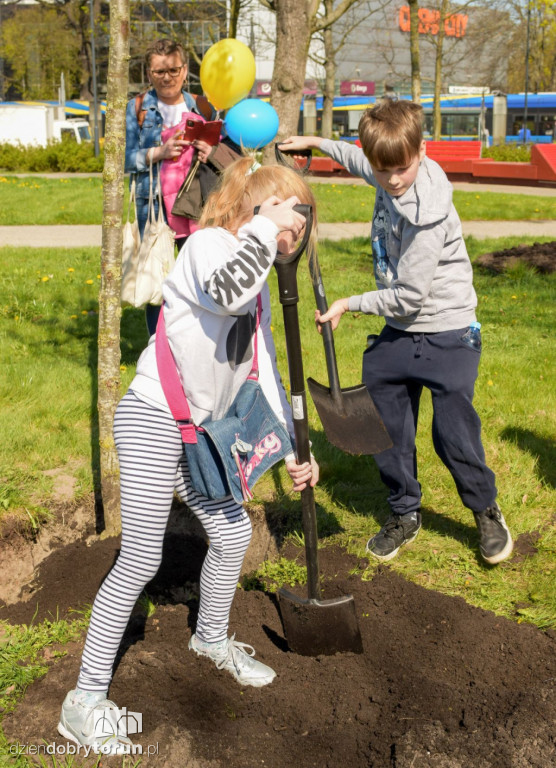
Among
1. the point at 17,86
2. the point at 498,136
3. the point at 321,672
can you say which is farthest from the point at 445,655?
the point at 17,86

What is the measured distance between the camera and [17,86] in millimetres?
55156

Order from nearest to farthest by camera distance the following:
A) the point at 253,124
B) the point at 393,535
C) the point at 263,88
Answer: the point at 393,535 → the point at 253,124 → the point at 263,88

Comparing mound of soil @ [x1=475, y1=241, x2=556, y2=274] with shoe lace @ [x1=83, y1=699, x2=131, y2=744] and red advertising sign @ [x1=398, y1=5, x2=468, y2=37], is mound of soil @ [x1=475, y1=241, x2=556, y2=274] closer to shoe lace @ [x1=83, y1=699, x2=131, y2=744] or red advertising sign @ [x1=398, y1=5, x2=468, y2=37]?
shoe lace @ [x1=83, y1=699, x2=131, y2=744]

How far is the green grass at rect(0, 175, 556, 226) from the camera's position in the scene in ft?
40.8

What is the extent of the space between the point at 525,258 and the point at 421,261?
6.14 metres

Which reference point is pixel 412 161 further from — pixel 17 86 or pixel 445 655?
pixel 17 86

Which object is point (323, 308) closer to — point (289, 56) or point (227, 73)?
point (227, 73)

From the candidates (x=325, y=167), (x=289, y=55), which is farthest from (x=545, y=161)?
(x=289, y=55)

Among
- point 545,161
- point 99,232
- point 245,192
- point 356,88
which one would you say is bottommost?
point 99,232

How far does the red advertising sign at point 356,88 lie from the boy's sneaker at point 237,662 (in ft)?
187

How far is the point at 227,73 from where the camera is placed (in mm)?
5324

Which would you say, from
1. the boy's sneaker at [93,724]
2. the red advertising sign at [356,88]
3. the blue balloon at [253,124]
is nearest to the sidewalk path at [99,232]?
the blue balloon at [253,124]

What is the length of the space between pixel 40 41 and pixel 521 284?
4344cm

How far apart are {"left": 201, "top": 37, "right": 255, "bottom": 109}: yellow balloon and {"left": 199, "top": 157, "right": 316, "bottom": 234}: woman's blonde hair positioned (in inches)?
126
